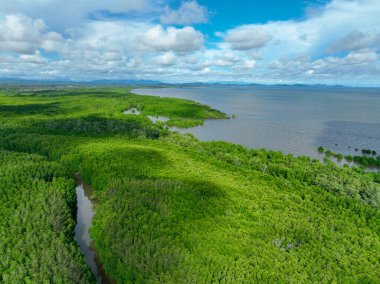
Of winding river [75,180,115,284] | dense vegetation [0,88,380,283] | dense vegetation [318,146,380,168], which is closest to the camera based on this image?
dense vegetation [0,88,380,283]

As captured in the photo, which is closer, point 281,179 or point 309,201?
point 309,201

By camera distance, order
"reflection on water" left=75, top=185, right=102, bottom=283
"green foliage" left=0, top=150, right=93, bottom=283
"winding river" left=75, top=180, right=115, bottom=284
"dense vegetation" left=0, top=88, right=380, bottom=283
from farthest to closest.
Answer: "reflection on water" left=75, top=185, right=102, bottom=283 → "winding river" left=75, top=180, right=115, bottom=284 → "dense vegetation" left=0, top=88, right=380, bottom=283 → "green foliage" left=0, top=150, right=93, bottom=283

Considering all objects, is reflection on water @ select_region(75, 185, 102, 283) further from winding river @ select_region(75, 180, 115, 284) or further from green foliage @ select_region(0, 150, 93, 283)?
green foliage @ select_region(0, 150, 93, 283)

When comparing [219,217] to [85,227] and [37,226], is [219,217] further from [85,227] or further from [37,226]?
[37,226]

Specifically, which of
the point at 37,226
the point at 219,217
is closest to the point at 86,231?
the point at 37,226

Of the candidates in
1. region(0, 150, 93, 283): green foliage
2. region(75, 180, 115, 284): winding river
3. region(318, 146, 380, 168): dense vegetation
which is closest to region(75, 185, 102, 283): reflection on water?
region(75, 180, 115, 284): winding river

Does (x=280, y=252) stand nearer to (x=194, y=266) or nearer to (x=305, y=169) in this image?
(x=194, y=266)

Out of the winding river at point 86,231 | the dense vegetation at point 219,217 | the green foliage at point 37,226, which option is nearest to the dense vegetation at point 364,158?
the dense vegetation at point 219,217

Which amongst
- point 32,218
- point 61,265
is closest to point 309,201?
point 61,265
